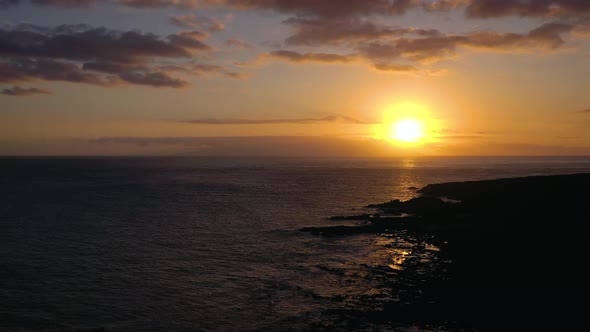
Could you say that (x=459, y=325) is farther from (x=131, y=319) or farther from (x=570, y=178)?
(x=570, y=178)

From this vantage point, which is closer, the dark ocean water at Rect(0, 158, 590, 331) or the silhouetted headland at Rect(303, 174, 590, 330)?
the silhouetted headland at Rect(303, 174, 590, 330)

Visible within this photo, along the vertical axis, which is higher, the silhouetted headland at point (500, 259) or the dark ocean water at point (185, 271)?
the silhouetted headland at point (500, 259)

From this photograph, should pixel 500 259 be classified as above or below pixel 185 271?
above

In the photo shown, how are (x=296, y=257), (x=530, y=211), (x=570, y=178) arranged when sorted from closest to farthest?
(x=296, y=257) < (x=530, y=211) < (x=570, y=178)

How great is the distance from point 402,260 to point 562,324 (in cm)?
1510

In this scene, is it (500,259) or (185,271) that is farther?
(185,271)

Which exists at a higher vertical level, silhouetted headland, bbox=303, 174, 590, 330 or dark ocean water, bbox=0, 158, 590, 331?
silhouetted headland, bbox=303, 174, 590, 330

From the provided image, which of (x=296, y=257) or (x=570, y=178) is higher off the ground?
(x=570, y=178)

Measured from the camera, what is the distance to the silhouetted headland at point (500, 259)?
2241cm

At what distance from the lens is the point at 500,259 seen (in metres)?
31.5

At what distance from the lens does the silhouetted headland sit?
22406mm

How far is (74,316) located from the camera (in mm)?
24266

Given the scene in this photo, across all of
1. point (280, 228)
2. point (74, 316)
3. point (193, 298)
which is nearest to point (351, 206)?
point (280, 228)

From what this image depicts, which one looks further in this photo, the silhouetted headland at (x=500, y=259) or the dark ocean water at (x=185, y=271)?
the dark ocean water at (x=185, y=271)
